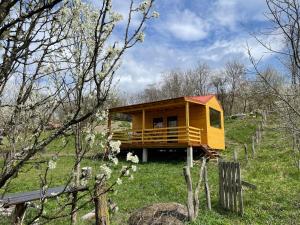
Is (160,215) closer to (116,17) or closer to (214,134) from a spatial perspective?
(116,17)

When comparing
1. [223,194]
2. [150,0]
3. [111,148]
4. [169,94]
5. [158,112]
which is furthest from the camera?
[169,94]

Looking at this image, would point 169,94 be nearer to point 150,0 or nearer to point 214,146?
point 214,146

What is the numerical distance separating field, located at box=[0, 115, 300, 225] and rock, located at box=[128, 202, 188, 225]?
0.56m

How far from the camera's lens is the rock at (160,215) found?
9.76 m

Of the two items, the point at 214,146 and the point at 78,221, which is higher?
the point at 214,146

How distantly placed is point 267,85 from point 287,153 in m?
18.7

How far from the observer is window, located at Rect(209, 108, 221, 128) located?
28516 mm

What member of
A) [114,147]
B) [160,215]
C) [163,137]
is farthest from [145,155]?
[114,147]

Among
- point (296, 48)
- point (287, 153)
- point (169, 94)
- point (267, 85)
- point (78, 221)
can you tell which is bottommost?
point (78, 221)

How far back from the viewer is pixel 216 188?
49.3ft

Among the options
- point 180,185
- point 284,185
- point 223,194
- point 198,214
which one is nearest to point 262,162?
point 284,185

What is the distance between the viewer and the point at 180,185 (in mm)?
15984

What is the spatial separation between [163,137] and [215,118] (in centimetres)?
586

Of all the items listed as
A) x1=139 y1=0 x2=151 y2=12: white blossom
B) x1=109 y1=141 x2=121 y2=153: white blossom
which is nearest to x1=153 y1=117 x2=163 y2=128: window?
x1=109 y1=141 x2=121 y2=153: white blossom
